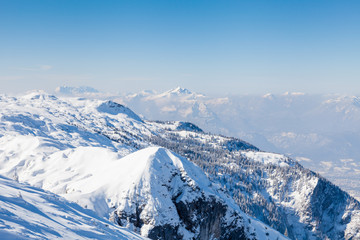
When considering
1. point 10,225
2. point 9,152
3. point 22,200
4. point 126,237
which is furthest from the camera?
point 9,152

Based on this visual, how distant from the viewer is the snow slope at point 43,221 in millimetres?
21453

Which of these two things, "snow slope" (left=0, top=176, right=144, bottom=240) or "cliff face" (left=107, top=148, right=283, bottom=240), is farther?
"cliff face" (left=107, top=148, right=283, bottom=240)

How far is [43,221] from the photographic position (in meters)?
26.1

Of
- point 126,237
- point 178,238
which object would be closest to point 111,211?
point 178,238

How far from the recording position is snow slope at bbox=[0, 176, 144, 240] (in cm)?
2145

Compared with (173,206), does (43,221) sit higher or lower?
higher

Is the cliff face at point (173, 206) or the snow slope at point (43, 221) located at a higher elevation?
A: the snow slope at point (43, 221)

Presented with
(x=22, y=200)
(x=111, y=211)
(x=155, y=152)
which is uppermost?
(x=22, y=200)

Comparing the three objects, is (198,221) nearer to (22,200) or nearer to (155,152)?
(155,152)

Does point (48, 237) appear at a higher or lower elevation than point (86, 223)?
higher

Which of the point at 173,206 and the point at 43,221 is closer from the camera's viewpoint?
the point at 43,221

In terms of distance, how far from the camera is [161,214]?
71812 mm

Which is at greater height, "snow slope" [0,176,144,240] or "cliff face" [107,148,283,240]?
"snow slope" [0,176,144,240]

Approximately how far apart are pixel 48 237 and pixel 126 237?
12517 millimetres
